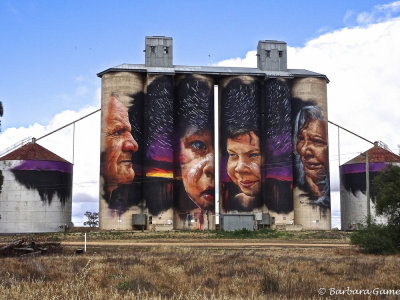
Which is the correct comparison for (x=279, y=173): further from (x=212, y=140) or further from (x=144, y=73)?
(x=144, y=73)

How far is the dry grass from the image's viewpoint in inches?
561

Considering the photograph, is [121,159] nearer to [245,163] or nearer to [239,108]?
[245,163]

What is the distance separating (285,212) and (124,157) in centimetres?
2794

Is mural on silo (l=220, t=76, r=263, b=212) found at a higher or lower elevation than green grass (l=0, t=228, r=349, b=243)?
higher

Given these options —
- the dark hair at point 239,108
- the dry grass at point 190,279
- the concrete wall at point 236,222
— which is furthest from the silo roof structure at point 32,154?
the dry grass at point 190,279

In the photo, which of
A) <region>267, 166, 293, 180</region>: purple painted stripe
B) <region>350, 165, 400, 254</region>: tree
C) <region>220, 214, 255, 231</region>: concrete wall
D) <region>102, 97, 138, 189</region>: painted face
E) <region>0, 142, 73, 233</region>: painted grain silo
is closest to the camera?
<region>350, 165, 400, 254</region>: tree

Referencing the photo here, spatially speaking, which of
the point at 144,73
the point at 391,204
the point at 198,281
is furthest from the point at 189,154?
the point at 198,281

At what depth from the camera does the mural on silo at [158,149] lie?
Answer: 272 ft

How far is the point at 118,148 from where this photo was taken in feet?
273

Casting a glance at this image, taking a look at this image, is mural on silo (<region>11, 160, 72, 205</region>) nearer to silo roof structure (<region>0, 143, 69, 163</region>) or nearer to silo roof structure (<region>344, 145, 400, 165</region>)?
silo roof structure (<region>0, 143, 69, 163</region>)

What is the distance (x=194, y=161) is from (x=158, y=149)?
247 inches

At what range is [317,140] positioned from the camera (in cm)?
8781

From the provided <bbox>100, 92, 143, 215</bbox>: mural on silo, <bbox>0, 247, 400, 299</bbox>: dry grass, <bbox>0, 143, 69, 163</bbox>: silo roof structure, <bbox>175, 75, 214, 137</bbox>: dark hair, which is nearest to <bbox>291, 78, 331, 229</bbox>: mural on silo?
<bbox>175, 75, 214, 137</bbox>: dark hair

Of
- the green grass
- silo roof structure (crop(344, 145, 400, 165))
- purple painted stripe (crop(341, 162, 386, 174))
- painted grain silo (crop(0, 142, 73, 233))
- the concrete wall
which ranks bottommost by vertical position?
the green grass
